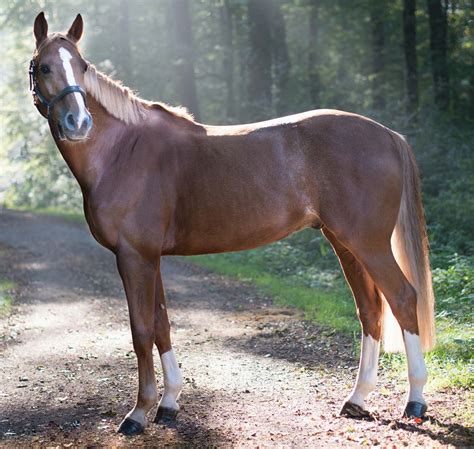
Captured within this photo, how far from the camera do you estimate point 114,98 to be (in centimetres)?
507

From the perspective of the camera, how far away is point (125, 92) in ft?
→ 16.9

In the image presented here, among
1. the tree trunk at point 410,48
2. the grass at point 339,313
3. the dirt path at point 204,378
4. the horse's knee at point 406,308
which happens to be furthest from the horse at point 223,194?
the tree trunk at point 410,48

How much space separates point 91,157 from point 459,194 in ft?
28.6

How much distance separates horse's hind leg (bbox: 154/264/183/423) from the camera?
5039mm

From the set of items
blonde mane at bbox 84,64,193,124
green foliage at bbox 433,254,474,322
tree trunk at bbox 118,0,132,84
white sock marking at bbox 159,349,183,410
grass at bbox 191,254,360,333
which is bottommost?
grass at bbox 191,254,360,333

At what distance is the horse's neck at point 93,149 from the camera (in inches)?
195

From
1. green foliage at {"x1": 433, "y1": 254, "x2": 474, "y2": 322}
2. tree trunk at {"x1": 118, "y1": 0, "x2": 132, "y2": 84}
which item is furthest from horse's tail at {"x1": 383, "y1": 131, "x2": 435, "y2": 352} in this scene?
tree trunk at {"x1": 118, "y1": 0, "x2": 132, "y2": 84}

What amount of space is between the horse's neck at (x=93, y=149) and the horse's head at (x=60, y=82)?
270 mm

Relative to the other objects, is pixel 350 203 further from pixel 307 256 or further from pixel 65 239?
pixel 65 239

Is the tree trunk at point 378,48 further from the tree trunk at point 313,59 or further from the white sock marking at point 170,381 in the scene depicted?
the white sock marking at point 170,381

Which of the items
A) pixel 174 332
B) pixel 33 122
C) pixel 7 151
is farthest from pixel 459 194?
pixel 7 151

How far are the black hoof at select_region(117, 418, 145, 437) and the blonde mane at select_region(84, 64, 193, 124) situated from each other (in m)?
→ 2.12

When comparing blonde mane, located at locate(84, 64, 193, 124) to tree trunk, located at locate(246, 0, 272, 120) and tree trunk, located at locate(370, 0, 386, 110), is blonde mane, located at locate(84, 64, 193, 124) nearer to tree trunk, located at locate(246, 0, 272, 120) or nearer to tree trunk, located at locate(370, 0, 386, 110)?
tree trunk, located at locate(246, 0, 272, 120)

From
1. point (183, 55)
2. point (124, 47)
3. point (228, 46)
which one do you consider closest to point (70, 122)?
point (183, 55)
